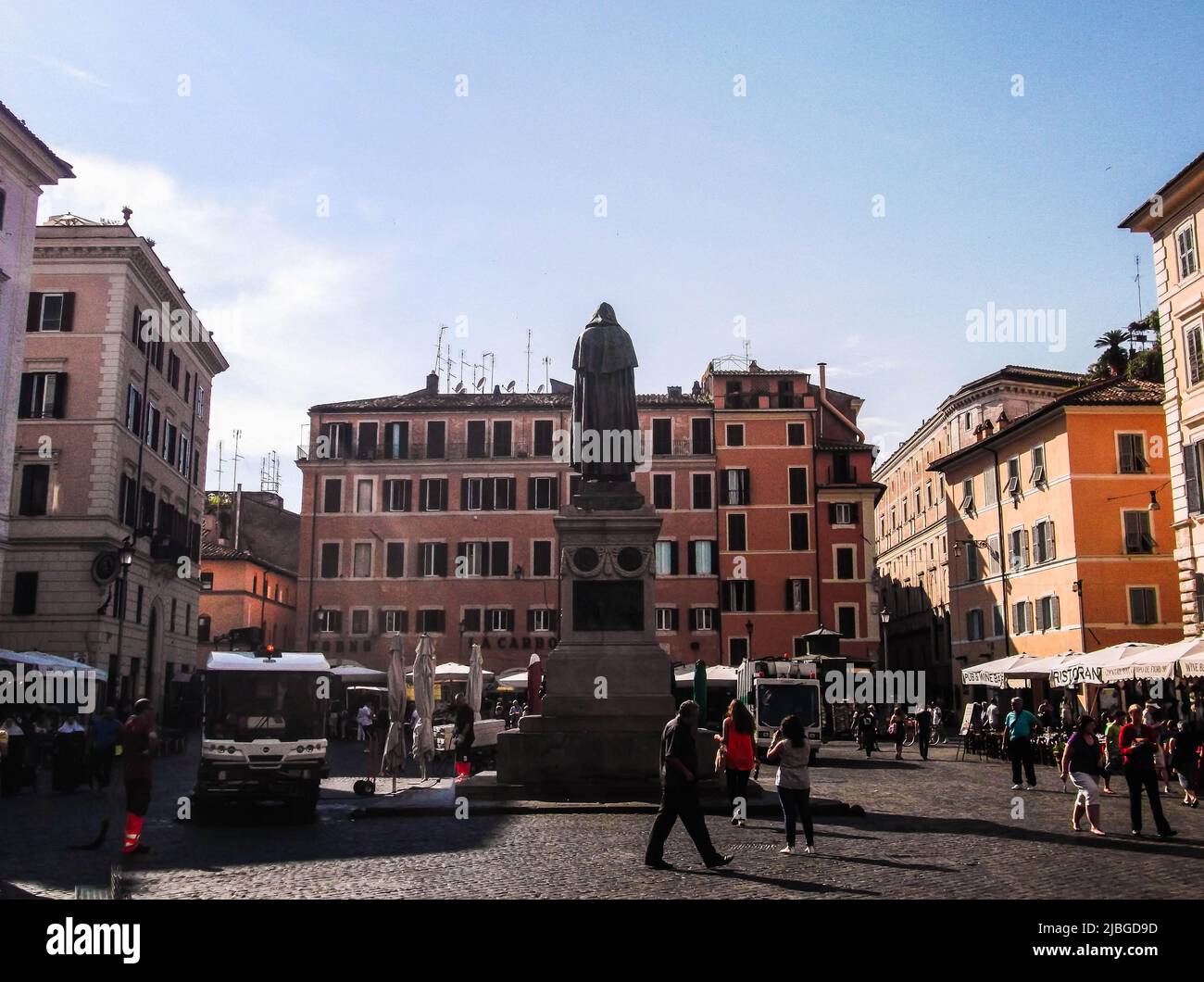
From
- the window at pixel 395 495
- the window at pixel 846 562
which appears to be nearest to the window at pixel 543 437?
the window at pixel 395 495

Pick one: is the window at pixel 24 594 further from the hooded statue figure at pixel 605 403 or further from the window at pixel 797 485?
the window at pixel 797 485

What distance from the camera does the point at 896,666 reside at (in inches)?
2827

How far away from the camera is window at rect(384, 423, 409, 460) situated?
60.0 meters

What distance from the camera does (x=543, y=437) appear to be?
59719 millimetres

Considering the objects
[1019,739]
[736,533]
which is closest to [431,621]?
[736,533]

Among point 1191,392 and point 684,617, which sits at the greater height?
point 1191,392

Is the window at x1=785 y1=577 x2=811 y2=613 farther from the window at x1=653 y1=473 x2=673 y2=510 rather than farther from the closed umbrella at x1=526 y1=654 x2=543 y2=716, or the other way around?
the closed umbrella at x1=526 y1=654 x2=543 y2=716

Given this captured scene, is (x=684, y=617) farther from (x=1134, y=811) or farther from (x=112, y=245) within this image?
(x=1134, y=811)

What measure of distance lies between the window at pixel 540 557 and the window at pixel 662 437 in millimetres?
7210

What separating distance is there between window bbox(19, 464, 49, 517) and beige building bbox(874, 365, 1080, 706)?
32.2 m

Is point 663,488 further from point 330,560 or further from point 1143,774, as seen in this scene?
point 1143,774

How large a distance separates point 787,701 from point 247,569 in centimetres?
4243
